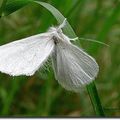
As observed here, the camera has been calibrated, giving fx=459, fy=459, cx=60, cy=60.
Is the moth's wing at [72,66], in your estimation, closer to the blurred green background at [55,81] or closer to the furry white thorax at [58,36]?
the furry white thorax at [58,36]

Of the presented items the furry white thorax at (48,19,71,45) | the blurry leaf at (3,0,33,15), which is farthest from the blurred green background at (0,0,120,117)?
the furry white thorax at (48,19,71,45)

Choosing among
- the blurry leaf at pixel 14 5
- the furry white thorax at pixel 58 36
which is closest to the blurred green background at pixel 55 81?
the blurry leaf at pixel 14 5

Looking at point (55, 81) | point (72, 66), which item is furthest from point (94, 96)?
point (55, 81)

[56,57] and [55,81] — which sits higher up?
[56,57]

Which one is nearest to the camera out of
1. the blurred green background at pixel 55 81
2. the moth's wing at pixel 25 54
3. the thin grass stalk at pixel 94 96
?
the moth's wing at pixel 25 54

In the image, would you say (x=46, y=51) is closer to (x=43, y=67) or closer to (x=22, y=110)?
(x=43, y=67)

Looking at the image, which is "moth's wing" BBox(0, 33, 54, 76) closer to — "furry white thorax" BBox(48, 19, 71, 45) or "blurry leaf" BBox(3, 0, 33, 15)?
"furry white thorax" BBox(48, 19, 71, 45)

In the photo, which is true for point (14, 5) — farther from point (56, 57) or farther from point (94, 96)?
point (94, 96)
